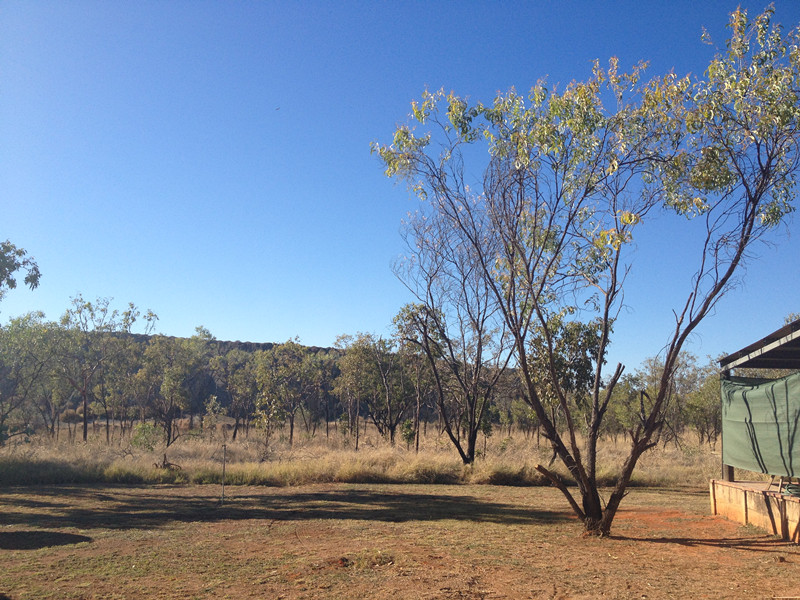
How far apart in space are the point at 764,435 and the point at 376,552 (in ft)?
20.5

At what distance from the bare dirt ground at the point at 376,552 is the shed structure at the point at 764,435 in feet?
1.28

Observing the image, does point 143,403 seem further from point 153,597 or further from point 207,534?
point 153,597

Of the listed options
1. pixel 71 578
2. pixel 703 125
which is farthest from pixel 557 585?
pixel 703 125

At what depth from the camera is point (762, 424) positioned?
9.21m

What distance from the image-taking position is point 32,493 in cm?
1480

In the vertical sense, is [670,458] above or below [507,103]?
below

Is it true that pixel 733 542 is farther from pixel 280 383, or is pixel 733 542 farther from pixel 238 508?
pixel 280 383

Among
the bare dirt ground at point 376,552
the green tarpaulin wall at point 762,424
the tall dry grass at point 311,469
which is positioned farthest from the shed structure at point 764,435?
the tall dry grass at point 311,469

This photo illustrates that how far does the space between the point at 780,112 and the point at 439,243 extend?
10035mm

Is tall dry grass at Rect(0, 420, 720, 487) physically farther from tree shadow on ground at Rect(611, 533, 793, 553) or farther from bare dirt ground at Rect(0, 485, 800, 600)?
tree shadow on ground at Rect(611, 533, 793, 553)

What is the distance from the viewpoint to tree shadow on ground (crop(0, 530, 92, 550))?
8.59 metres

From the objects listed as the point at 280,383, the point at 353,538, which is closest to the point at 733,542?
the point at 353,538

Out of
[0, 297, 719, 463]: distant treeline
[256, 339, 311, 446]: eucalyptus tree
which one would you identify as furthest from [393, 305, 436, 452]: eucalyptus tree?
[256, 339, 311, 446]: eucalyptus tree

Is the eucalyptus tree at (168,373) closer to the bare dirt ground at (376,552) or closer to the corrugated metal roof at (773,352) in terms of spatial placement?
the bare dirt ground at (376,552)
